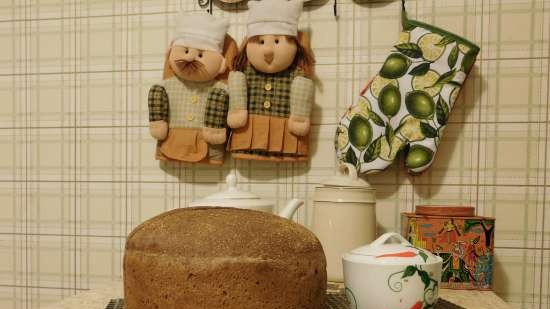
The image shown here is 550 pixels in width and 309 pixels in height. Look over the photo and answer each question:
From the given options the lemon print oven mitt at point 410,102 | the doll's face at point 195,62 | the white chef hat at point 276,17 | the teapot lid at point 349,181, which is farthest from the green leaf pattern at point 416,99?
the doll's face at point 195,62

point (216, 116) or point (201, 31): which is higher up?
point (201, 31)

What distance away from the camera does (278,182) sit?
117 centimetres

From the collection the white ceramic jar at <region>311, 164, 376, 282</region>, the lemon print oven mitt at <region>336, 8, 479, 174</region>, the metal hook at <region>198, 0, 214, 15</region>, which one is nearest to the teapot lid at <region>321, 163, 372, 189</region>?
the white ceramic jar at <region>311, 164, 376, 282</region>

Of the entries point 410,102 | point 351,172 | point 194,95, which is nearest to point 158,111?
point 194,95

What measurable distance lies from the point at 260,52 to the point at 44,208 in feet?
2.43

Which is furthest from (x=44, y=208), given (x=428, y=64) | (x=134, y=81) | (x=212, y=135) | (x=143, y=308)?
(x=428, y=64)

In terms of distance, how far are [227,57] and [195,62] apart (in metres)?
0.08

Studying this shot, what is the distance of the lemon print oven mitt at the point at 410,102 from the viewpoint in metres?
1.04

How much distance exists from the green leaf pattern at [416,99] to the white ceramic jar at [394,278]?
0.40 meters

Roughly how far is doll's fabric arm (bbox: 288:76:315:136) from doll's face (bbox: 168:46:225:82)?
0.19 meters

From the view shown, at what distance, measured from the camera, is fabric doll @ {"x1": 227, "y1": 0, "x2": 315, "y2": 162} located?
3.51ft

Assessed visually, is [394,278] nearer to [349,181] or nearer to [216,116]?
[349,181]

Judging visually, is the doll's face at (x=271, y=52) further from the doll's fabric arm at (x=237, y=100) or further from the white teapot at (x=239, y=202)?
the white teapot at (x=239, y=202)

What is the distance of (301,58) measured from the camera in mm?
1112
